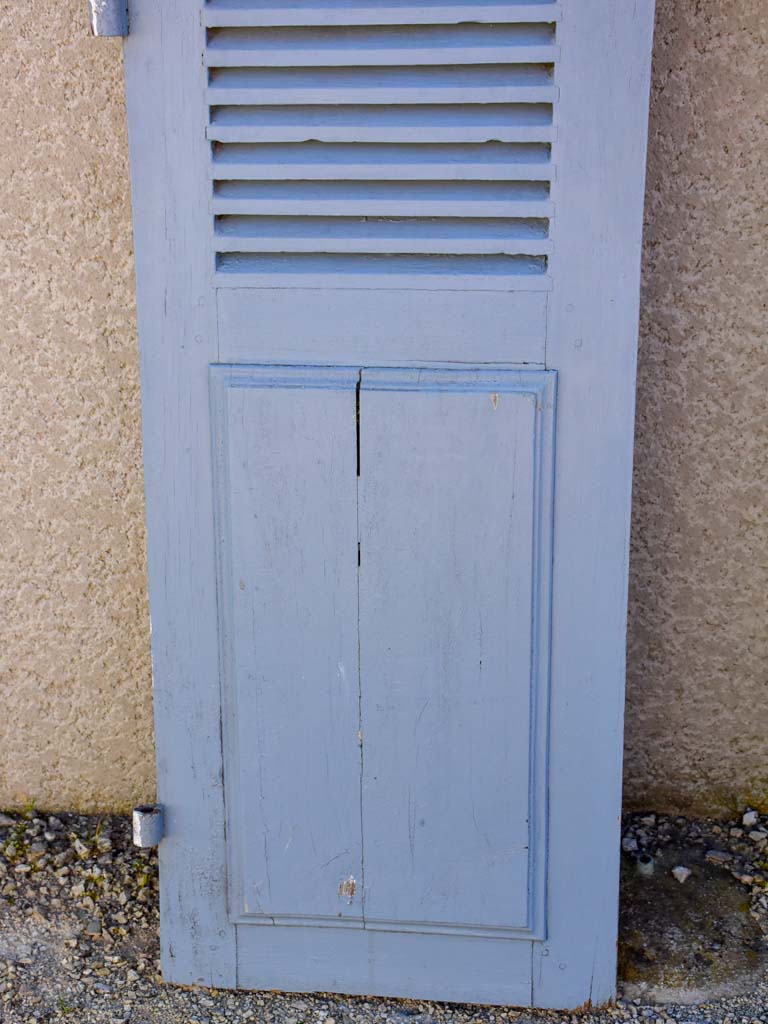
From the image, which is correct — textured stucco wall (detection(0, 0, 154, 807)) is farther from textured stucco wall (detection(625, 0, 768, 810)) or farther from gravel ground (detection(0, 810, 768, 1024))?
textured stucco wall (detection(625, 0, 768, 810))

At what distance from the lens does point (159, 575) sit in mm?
1984

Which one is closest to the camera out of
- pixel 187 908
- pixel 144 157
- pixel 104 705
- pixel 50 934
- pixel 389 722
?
pixel 144 157

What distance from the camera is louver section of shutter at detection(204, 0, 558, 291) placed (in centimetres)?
174

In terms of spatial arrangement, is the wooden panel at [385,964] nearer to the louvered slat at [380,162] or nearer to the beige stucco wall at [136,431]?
the beige stucco wall at [136,431]

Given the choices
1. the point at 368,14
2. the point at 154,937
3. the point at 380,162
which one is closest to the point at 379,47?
the point at 368,14

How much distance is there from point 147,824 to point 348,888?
1.19 feet

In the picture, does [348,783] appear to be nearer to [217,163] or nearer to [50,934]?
[50,934]

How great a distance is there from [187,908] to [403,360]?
1044 mm

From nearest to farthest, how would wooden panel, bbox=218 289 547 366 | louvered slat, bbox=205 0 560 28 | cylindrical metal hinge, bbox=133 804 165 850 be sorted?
louvered slat, bbox=205 0 560 28, wooden panel, bbox=218 289 547 366, cylindrical metal hinge, bbox=133 804 165 850

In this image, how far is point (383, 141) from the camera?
177cm

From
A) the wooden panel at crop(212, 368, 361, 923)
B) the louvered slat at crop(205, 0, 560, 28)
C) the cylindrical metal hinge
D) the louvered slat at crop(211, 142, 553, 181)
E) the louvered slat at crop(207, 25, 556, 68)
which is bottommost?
the cylindrical metal hinge

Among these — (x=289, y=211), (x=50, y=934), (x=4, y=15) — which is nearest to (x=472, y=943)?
(x=50, y=934)

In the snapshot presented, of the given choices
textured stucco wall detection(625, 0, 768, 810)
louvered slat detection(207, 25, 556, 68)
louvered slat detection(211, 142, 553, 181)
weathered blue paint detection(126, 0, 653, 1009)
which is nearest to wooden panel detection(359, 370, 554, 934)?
weathered blue paint detection(126, 0, 653, 1009)

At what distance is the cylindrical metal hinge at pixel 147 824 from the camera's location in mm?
2029
